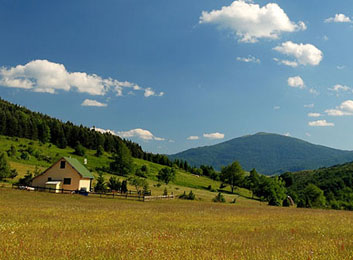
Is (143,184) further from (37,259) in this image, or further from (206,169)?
(206,169)

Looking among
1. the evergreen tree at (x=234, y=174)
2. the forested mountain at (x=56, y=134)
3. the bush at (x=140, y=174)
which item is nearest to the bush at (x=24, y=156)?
the forested mountain at (x=56, y=134)

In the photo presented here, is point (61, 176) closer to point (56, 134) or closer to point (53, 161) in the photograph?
point (53, 161)

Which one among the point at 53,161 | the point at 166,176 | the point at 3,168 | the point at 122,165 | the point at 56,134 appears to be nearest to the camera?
the point at 3,168

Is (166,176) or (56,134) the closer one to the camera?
(166,176)

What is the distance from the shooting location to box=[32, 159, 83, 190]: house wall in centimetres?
6231

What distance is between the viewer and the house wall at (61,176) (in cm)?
6231

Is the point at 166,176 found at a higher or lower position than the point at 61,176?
lower

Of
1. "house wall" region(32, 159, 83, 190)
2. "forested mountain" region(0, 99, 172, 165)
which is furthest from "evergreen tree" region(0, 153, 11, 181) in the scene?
"forested mountain" region(0, 99, 172, 165)

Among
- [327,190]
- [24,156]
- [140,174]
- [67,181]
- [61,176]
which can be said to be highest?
[24,156]

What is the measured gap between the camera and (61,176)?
6278 centimetres

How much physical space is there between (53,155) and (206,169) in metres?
88.2

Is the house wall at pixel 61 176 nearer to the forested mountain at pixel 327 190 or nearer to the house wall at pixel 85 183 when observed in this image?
the house wall at pixel 85 183

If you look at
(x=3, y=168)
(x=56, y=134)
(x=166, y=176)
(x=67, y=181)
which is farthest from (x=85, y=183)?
(x=56, y=134)

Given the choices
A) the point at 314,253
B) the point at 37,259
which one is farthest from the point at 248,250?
the point at 37,259
